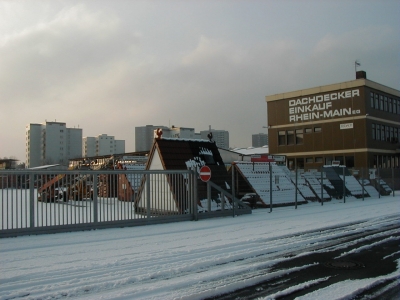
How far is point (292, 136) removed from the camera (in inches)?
1919

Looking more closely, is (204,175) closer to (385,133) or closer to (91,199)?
(91,199)

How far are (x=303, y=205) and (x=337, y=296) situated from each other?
14594 millimetres

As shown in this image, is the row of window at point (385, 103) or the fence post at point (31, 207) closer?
the fence post at point (31, 207)

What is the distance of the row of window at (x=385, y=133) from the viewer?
146 feet

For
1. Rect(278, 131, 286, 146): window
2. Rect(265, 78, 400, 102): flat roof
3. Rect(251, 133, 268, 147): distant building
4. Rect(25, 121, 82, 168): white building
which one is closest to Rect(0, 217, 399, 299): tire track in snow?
Rect(265, 78, 400, 102): flat roof

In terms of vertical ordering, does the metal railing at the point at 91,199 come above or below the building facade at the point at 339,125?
below

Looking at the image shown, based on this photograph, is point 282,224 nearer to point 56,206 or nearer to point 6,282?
point 56,206

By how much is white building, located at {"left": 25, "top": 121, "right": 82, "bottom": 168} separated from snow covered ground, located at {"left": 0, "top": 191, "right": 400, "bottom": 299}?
127 meters

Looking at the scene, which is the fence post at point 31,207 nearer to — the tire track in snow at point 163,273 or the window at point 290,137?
the tire track in snow at point 163,273

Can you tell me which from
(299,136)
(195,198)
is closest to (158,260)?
(195,198)

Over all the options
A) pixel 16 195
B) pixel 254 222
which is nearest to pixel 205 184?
pixel 254 222

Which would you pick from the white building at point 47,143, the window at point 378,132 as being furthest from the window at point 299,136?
the white building at point 47,143

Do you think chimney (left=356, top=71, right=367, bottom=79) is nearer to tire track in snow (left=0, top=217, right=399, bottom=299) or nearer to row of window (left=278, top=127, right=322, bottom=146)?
row of window (left=278, top=127, right=322, bottom=146)

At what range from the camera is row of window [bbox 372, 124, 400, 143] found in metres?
44.4
